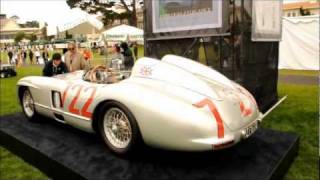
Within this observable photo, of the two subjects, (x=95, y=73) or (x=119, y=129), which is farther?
(x=95, y=73)

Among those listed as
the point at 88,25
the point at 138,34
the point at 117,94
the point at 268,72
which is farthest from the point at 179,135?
the point at 138,34

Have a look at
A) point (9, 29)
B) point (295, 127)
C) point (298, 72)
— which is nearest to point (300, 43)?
point (298, 72)

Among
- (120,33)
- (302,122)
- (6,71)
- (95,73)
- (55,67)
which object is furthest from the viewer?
(120,33)

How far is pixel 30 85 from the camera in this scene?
4906mm

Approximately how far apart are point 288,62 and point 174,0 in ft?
34.3

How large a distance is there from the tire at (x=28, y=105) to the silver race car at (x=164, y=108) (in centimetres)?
101

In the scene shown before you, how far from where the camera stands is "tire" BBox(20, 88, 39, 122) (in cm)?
504

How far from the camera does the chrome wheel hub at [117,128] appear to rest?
11.2 ft

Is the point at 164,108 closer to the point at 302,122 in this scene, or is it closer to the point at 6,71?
the point at 302,122

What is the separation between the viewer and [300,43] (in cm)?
1398

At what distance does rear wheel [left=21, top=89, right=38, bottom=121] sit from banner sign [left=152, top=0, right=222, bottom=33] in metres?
2.57

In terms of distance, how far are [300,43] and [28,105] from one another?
12.1 meters

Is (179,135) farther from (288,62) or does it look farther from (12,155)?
(288,62)

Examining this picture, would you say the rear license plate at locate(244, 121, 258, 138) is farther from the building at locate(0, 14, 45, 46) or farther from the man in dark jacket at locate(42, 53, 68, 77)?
the building at locate(0, 14, 45, 46)
